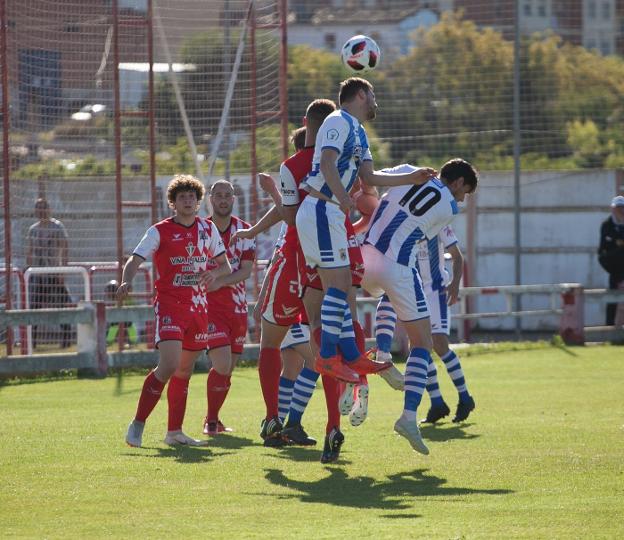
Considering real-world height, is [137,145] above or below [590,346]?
above

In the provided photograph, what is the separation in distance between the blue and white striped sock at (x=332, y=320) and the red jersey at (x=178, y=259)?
139 cm

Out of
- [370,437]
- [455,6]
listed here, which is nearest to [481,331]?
[455,6]

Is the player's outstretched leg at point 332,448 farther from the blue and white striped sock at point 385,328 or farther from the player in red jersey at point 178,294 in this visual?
the blue and white striped sock at point 385,328

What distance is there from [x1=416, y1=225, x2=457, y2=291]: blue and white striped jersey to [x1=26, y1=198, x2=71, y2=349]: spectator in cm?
665

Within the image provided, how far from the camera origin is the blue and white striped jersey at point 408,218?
9.26 m

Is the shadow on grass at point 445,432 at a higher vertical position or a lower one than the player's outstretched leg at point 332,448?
lower

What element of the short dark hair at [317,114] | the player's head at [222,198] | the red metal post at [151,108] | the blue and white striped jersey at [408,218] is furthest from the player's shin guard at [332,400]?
the red metal post at [151,108]

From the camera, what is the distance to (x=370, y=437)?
32.4ft

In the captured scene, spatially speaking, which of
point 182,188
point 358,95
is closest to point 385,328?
point 182,188

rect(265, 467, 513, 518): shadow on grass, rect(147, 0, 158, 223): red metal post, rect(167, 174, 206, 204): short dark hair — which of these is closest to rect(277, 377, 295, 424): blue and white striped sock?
rect(167, 174, 206, 204): short dark hair

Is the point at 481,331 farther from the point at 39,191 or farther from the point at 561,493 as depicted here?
the point at 561,493

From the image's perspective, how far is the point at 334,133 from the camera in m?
8.43

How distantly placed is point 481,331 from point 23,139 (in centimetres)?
960

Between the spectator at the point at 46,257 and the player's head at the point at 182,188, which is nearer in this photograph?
the player's head at the point at 182,188
